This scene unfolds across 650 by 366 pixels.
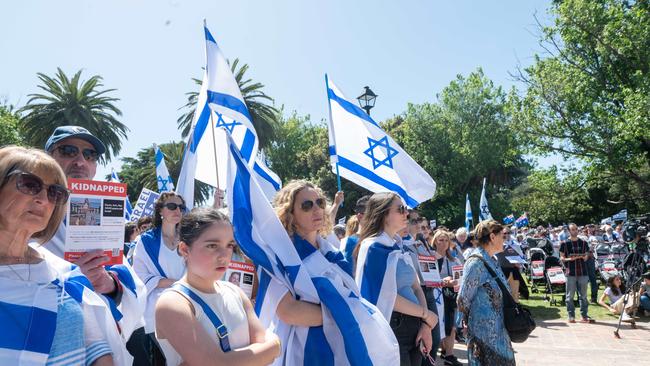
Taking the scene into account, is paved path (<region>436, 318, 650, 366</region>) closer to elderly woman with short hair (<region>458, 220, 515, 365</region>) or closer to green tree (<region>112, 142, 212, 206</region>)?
elderly woman with short hair (<region>458, 220, 515, 365</region>)

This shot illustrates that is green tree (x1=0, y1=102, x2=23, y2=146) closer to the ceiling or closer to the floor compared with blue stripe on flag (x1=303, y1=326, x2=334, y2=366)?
closer to the ceiling

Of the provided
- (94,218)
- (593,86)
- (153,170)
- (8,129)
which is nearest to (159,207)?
(94,218)

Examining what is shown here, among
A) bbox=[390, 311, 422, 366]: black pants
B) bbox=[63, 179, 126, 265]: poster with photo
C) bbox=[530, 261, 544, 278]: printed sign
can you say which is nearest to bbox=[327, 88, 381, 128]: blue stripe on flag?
bbox=[390, 311, 422, 366]: black pants

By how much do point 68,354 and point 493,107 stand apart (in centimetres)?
4202

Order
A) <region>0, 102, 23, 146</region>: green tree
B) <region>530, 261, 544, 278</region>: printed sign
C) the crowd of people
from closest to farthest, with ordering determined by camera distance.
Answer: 1. the crowd of people
2. <region>530, 261, 544, 278</region>: printed sign
3. <region>0, 102, 23, 146</region>: green tree

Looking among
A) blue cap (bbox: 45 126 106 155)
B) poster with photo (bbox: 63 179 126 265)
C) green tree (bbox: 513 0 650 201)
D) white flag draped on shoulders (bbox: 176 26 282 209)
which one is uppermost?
green tree (bbox: 513 0 650 201)

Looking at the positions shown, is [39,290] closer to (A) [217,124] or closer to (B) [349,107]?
(A) [217,124]

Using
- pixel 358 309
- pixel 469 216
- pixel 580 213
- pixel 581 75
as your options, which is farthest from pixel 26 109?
pixel 580 213

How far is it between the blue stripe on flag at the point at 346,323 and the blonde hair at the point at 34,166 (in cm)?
142

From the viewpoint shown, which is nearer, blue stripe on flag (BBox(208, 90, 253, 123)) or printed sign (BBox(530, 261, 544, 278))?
blue stripe on flag (BBox(208, 90, 253, 123))

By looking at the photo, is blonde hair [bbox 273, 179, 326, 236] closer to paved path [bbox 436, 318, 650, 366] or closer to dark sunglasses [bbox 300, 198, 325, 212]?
dark sunglasses [bbox 300, 198, 325, 212]

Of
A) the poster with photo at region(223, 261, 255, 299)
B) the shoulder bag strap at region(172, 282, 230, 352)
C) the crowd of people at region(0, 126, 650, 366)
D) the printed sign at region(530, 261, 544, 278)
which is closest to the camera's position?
the crowd of people at region(0, 126, 650, 366)

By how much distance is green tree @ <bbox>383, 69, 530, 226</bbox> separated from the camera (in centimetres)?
3903

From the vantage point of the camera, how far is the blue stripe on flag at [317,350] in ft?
8.66
